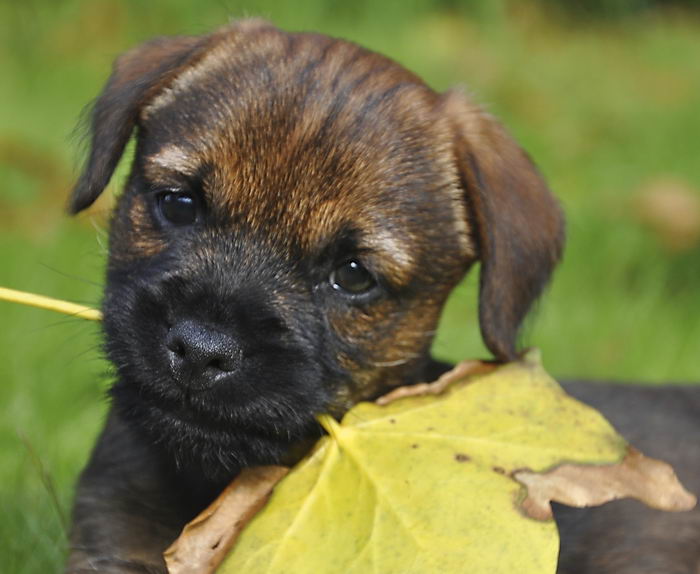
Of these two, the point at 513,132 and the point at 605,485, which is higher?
the point at 605,485

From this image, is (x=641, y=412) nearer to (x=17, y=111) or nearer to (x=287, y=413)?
(x=287, y=413)

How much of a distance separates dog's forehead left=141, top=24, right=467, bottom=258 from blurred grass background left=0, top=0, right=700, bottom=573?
44cm

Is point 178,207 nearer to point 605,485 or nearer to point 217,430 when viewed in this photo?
point 217,430

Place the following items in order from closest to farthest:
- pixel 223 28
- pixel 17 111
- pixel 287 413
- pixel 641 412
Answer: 1. pixel 287 413
2. pixel 223 28
3. pixel 641 412
4. pixel 17 111

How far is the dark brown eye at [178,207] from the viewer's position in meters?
2.71

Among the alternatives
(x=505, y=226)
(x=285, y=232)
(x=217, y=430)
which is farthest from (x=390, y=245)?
(x=217, y=430)

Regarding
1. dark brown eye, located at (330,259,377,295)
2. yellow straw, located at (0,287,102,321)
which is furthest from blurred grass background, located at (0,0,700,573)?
dark brown eye, located at (330,259,377,295)

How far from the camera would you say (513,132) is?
725 centimetres

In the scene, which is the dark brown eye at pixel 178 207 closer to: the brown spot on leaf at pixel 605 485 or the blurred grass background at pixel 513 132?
the blurred grass background at pixel 513 132

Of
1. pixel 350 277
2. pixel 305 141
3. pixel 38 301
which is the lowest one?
pixel 38 301

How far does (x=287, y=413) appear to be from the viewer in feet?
8.10

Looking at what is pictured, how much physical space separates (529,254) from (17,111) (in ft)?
16.3

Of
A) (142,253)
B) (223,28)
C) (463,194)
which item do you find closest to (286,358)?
(142,253)

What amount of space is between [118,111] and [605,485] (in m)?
1.45
